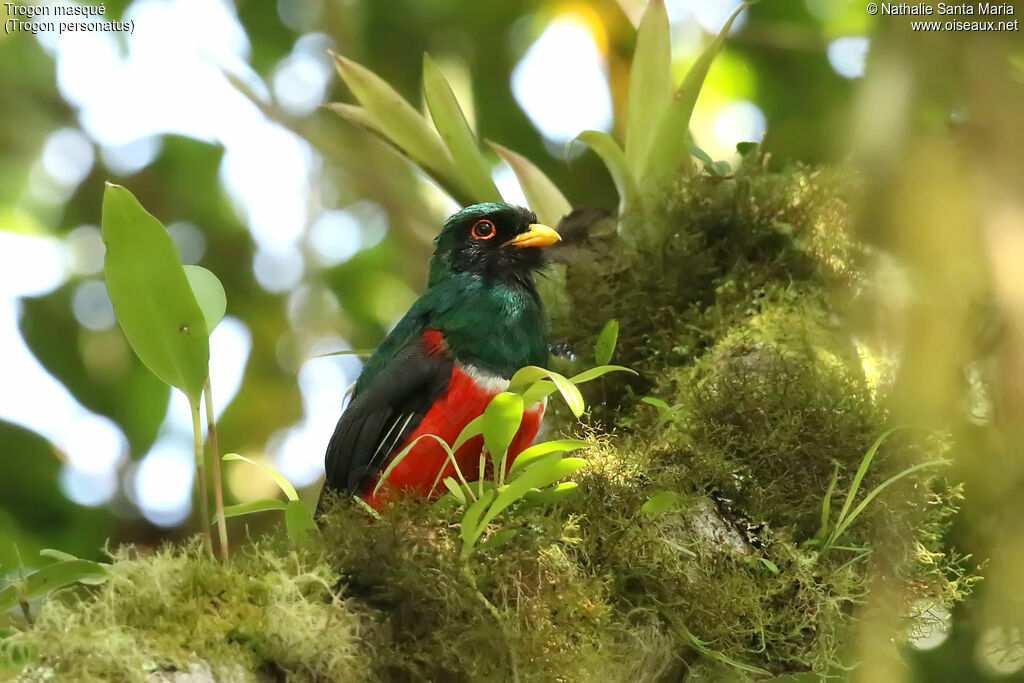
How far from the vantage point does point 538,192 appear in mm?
3656

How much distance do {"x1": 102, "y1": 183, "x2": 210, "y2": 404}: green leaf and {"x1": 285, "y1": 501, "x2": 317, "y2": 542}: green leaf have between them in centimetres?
35

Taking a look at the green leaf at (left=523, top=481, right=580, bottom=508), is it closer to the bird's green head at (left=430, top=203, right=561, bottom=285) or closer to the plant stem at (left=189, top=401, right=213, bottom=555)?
the plant stem at (left=189, top=401, right=213, bottom=555)

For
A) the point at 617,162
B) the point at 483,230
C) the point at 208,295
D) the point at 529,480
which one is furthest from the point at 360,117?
the point at 529,480

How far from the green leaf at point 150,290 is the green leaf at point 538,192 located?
Result: 185 centimetres

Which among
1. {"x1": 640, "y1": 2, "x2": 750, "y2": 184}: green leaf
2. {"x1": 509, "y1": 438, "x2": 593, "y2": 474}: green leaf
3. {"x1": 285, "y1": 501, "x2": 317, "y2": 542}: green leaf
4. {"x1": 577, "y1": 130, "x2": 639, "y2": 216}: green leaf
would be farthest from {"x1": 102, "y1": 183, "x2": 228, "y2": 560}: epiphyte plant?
{"x1": 640, "y1": 2, "x2": 750, "y2": 184}: green leaf

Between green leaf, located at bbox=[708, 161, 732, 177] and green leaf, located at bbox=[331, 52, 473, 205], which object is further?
green leaf, located at bbox=[331, 52, 473, 205]

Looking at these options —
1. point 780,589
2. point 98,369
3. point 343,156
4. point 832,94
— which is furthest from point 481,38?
point 780,589

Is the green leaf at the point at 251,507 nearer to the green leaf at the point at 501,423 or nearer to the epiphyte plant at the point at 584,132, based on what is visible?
the green leaf at the point at 501,423

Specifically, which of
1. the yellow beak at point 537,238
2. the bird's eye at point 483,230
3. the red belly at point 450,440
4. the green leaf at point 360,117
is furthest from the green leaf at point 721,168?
the green leaf at point 360,117

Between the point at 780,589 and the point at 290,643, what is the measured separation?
1096 millimetres

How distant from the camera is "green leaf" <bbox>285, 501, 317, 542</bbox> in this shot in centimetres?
202

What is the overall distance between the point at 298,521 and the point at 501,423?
0.47 metres

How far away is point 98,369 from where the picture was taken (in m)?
4.82

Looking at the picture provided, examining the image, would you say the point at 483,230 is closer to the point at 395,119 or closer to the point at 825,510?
the point at 395,119
